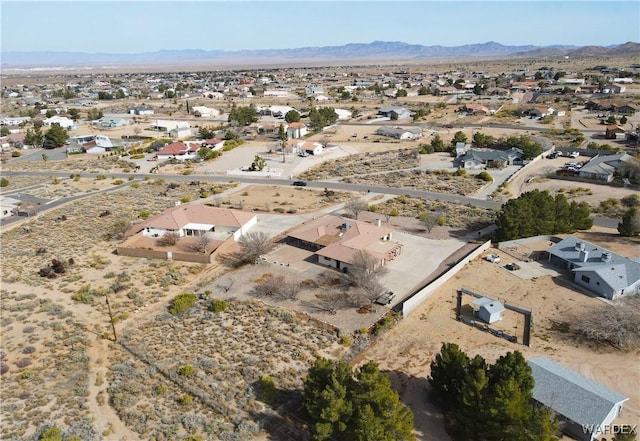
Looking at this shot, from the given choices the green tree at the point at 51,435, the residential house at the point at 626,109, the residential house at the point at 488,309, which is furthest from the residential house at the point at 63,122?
the residential house at the point at 626,109

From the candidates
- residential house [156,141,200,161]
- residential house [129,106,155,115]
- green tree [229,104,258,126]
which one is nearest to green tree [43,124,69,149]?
residential house [156,141,200,161]

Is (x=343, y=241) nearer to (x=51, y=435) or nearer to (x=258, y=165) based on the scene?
(x=51, y=435)

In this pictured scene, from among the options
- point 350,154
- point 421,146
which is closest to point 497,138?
point 421,146

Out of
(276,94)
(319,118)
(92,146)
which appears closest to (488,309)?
(319,118)

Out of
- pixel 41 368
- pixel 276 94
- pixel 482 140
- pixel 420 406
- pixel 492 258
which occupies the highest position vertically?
pixel 276 94

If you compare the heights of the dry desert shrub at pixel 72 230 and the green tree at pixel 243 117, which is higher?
the green tree at pixel 243 117

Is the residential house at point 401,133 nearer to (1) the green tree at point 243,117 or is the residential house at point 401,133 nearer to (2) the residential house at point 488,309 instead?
(1) the green tree at point 243,117

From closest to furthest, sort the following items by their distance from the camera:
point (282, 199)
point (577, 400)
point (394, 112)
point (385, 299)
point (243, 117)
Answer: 1. point (577, 400)
2. point (385, 299)
3. point (282, 199)
4. point (243, 117)
5. point (394, 112)
